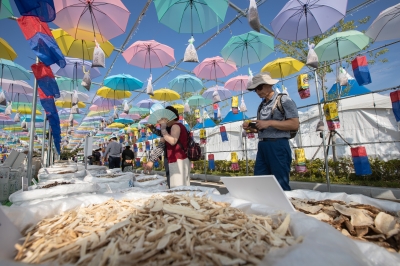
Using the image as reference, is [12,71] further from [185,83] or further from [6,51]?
[185,83]

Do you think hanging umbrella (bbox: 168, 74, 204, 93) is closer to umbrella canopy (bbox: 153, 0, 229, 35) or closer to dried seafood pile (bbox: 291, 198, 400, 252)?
umbrella canopy (bbox: 153, 0, 229, 35)

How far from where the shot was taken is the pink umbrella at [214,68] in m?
7.88

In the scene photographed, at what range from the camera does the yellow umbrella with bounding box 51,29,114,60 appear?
538 centimetres

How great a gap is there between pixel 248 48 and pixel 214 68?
62.0 inches

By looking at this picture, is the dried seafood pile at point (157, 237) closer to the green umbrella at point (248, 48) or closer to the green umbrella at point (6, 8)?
the green umbrella at point (6, 8)

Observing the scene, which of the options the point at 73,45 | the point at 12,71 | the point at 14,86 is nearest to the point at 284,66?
the point at 73,45

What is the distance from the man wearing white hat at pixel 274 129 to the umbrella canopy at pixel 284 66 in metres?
4.72

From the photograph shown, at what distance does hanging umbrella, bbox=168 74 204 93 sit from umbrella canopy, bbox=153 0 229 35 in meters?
3.36

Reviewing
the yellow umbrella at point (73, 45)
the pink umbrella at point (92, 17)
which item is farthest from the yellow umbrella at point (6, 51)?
the yellow umbrella at point (73, 45)

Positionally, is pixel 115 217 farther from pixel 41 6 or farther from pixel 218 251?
pixel 41 6

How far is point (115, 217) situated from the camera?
1190 mm

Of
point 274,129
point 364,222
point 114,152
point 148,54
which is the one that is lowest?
point 364,222

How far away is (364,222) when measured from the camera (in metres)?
1.10

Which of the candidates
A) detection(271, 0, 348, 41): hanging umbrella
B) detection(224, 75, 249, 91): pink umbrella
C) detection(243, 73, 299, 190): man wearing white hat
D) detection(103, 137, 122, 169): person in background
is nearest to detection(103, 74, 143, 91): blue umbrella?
detection(103, 137, 122, 169): person in background
